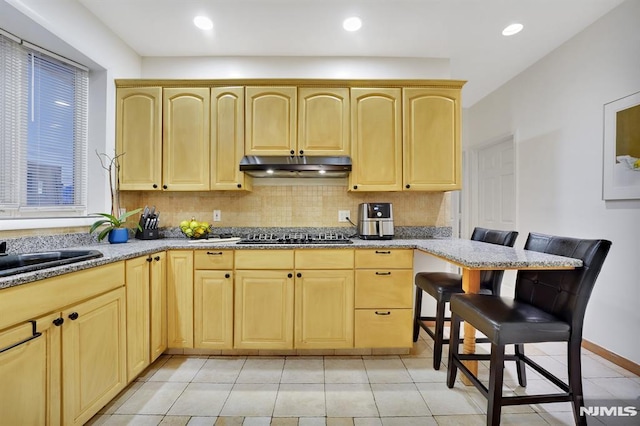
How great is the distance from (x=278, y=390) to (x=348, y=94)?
2363 mm

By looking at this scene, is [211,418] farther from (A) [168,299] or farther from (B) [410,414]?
(B) [410,414]

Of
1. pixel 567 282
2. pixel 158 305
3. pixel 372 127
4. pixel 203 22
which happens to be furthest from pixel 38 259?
pixel 567 282

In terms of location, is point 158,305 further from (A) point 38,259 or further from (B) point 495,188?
(B) point 495,188

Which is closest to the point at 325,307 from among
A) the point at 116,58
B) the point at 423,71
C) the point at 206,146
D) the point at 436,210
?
the point at 436,210

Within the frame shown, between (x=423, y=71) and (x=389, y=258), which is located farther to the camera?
(x=423, y=71)

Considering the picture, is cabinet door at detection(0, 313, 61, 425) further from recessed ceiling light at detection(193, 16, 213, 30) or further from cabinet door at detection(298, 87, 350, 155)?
recessed ceiling light at detection(193, 16, 213, 30)

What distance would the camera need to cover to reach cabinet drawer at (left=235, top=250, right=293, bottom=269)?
2.28 metres

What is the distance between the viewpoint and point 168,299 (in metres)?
2.26

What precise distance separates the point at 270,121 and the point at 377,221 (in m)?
1.29

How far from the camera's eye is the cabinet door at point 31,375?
111 cm

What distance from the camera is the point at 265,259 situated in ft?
7.48

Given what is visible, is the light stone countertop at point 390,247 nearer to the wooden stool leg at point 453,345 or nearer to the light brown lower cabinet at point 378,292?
the light brown lower cabinet at point 378,292

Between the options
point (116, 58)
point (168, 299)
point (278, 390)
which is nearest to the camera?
point (278, 390)

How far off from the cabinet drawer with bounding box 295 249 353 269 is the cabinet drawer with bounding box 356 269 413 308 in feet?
0.46
